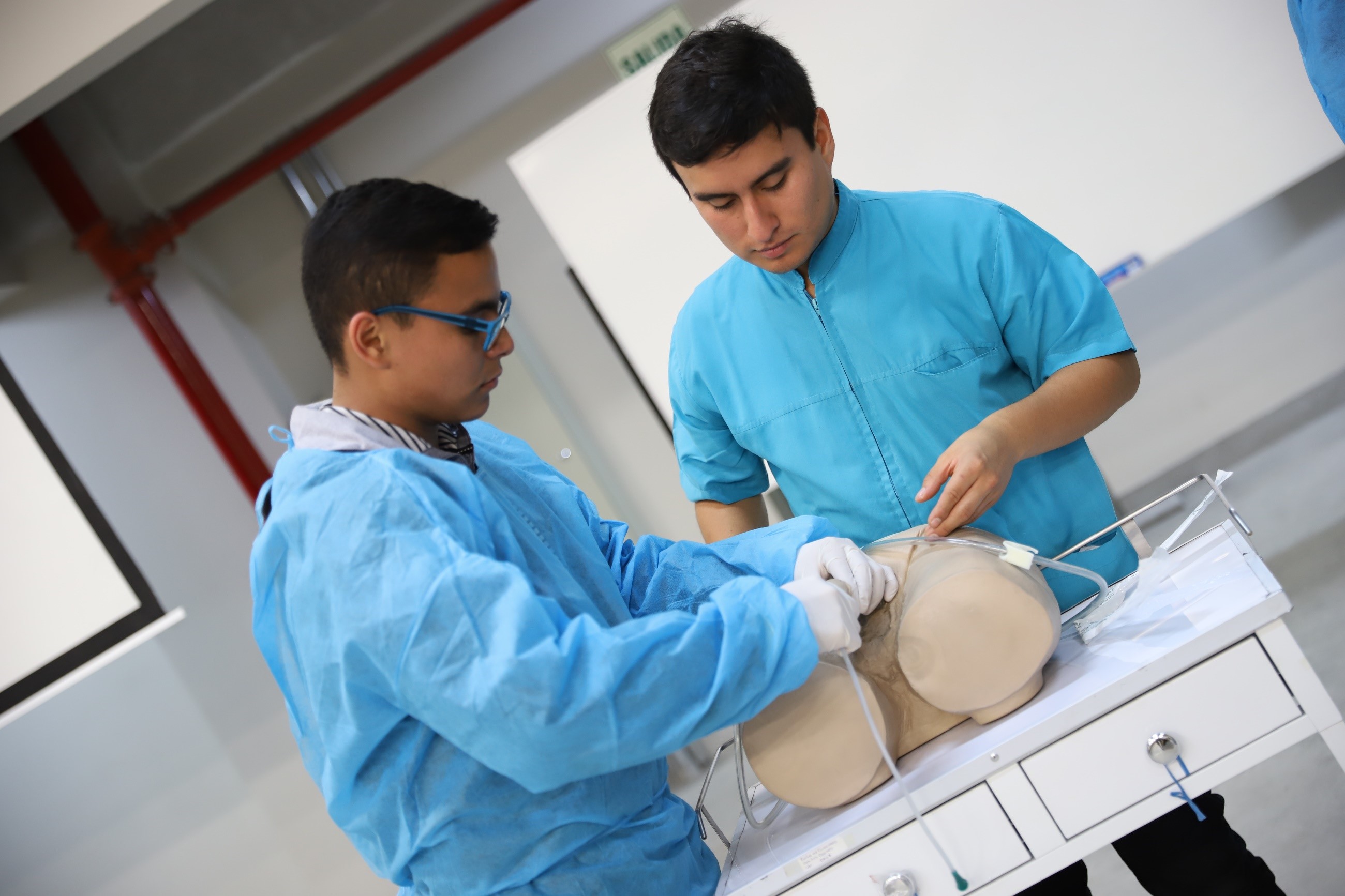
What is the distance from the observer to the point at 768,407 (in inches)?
53.1

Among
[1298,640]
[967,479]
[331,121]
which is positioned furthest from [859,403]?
[331,121]

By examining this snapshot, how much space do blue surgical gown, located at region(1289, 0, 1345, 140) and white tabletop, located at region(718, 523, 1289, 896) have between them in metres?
0.90

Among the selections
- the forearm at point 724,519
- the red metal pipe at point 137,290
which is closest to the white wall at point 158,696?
the red metal pipe at point 137,290

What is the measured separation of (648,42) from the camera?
304 centimetres

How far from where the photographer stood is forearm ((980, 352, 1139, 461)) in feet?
3.79

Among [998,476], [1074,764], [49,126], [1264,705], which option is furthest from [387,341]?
[49,126]

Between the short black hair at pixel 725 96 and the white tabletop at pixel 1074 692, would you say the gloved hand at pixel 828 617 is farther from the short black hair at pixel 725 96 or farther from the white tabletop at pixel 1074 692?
the short black hair at pixel 725 96

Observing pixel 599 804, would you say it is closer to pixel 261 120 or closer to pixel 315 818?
pixel 315 818

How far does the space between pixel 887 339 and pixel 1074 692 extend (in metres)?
0.51

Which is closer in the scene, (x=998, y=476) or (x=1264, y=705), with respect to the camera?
(x=1264, y=705)

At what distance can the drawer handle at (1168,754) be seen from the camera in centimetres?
90

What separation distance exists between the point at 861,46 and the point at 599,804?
7.32ft

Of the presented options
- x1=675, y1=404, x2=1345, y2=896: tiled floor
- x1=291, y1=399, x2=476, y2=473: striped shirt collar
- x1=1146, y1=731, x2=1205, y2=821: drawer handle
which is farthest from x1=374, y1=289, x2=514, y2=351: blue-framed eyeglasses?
x1=675, y1=404, x2=1345, y2=896: tiled floor

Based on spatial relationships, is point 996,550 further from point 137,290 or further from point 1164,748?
point 137,290
